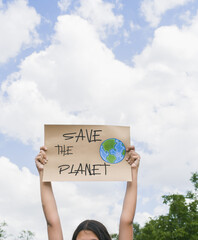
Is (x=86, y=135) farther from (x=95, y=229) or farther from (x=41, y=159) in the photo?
(x=95, y=229)

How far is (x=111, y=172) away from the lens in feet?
13.1

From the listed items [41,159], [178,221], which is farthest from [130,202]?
[178,221]

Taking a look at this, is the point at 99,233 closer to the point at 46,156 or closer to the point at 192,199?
the point at 46,156

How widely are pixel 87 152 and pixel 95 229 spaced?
877 mm

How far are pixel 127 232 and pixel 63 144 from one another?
1103 millimetres

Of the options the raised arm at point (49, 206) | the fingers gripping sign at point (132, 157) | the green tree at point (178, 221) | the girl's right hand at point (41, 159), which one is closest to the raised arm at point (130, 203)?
the fingers gripping sign at point (132, 157)

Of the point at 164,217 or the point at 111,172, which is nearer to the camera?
the point at 111,172

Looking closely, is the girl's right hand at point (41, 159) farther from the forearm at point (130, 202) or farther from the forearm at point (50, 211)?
the forearm at point (130, 202)

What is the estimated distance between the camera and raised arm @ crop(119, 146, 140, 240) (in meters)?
3.58

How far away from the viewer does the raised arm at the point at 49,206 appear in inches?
144

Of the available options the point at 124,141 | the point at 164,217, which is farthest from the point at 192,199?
the point at 124,141

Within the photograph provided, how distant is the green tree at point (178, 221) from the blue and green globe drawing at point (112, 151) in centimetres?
2796

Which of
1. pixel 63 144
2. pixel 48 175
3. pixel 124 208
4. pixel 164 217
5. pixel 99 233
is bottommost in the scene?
pixel 99 233

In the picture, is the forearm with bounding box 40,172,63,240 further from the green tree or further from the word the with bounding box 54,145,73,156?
the green tree
